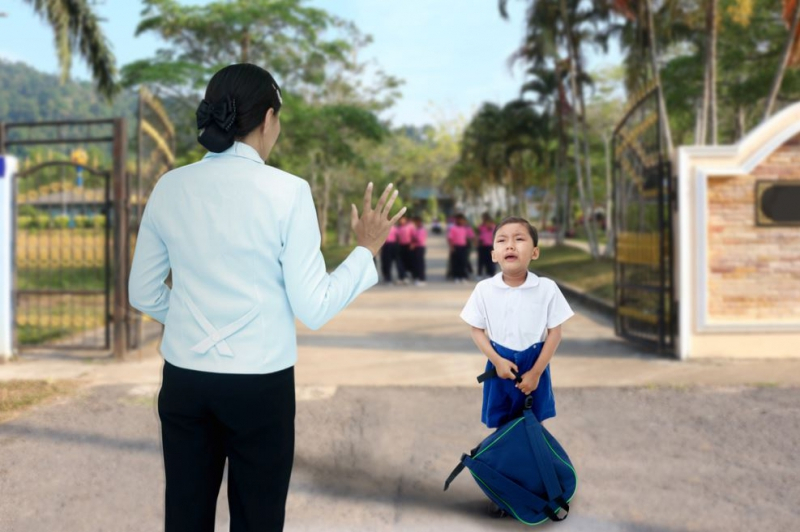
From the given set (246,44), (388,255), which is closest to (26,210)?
(388,255)

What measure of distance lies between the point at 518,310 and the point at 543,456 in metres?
0.87

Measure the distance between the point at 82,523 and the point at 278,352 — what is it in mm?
2426

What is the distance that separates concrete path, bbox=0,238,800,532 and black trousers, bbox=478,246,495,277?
1087cm

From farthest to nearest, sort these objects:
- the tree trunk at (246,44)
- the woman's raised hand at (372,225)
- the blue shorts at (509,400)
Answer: the tree trunk at (246,44) < the blue shorts at (509,400) < the woman's raised hand at (372,225)

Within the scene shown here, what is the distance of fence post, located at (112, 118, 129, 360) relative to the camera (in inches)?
364

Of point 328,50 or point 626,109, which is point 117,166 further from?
point 328,50

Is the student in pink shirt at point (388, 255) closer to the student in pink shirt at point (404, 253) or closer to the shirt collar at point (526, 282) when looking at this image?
the student in pink shirt at point (404, 253)

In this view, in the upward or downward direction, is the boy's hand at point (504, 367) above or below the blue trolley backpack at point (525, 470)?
above

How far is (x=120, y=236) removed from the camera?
30.8 ft

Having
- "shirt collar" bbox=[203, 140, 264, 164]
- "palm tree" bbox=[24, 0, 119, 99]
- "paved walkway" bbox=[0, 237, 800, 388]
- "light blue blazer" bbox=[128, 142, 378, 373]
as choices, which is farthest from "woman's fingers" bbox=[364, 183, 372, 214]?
"palm tree" bbox=[24, 0, 119, 99]

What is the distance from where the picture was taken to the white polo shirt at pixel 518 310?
2779 millimetres

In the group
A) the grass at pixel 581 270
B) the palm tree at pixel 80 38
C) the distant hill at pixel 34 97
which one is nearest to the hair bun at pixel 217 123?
the grass at pixel 581 270

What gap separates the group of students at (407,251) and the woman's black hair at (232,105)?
723 inches

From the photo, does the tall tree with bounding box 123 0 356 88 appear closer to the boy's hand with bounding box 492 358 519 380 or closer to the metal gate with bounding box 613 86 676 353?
the metal gate with bounding box 613 86 676 353
